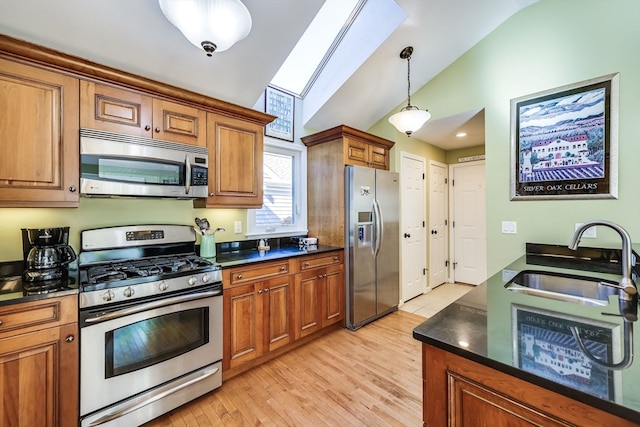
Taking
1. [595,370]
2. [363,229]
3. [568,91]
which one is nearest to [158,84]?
[363,229]

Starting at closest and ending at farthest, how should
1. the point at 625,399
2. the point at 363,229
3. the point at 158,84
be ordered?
the point at 625,399
the point at 158,84
the point at 363,229

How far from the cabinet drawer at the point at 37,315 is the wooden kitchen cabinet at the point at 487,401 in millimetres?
1782

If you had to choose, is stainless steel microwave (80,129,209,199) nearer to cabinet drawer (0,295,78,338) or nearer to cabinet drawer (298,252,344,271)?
cabinet drawer (0,295,78,338)

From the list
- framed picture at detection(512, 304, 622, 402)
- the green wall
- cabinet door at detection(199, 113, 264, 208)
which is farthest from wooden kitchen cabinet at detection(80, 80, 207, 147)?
the green wall

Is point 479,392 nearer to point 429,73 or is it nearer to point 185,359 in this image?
point 185,359

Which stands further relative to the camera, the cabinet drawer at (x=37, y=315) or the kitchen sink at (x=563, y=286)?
the kitchen sink at (x=563, y=286)

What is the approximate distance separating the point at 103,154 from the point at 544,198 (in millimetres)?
3542

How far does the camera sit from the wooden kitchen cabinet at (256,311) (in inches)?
84.2

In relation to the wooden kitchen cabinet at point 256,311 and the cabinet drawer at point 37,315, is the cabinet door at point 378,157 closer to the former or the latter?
the wooden kitchen cabinet at point 256,311

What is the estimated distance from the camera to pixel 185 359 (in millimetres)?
1863

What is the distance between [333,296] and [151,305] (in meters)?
1.76

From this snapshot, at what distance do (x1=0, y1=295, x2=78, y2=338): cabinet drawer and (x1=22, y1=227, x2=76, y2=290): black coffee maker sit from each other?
0.16m

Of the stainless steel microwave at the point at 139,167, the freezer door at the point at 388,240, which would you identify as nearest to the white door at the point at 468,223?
the freezer door at the point at 388,240

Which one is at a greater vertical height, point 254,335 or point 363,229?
point 363,229
